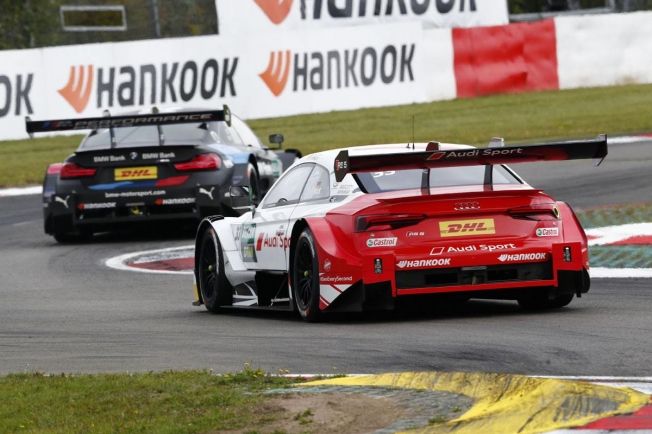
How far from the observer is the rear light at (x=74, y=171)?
56.5 feet

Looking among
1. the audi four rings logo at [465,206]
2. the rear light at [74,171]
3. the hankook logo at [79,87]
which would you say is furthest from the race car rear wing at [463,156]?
the hankook logo at [79,87]

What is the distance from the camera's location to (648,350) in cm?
804

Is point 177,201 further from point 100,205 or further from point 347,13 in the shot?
point 347,13

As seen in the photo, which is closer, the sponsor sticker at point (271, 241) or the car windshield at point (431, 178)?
the car windshield at point (431, 178)

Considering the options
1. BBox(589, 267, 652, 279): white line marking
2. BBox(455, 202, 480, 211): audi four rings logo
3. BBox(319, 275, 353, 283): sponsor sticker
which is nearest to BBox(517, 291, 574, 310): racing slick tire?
BBox(455, 202, 480, 211): audi four rings logo

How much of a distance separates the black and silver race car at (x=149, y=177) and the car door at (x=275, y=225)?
18.0 ft

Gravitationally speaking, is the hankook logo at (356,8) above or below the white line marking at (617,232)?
above

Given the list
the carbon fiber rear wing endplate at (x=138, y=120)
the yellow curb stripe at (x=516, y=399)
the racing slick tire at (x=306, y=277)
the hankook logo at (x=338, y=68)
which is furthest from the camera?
the hankook logo at (x=338, y=68)

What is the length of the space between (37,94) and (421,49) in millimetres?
7426

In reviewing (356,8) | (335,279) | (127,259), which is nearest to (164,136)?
(127,259)

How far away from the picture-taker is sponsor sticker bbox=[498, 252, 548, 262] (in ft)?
32.1

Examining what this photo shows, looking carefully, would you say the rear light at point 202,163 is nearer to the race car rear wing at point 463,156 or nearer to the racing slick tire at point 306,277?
the racing slick tire at point 306,277

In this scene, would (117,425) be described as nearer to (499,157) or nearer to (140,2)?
(499,157)

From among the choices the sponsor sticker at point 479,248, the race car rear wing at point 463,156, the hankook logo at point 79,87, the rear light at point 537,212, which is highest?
the hankook logo at point 79,87
